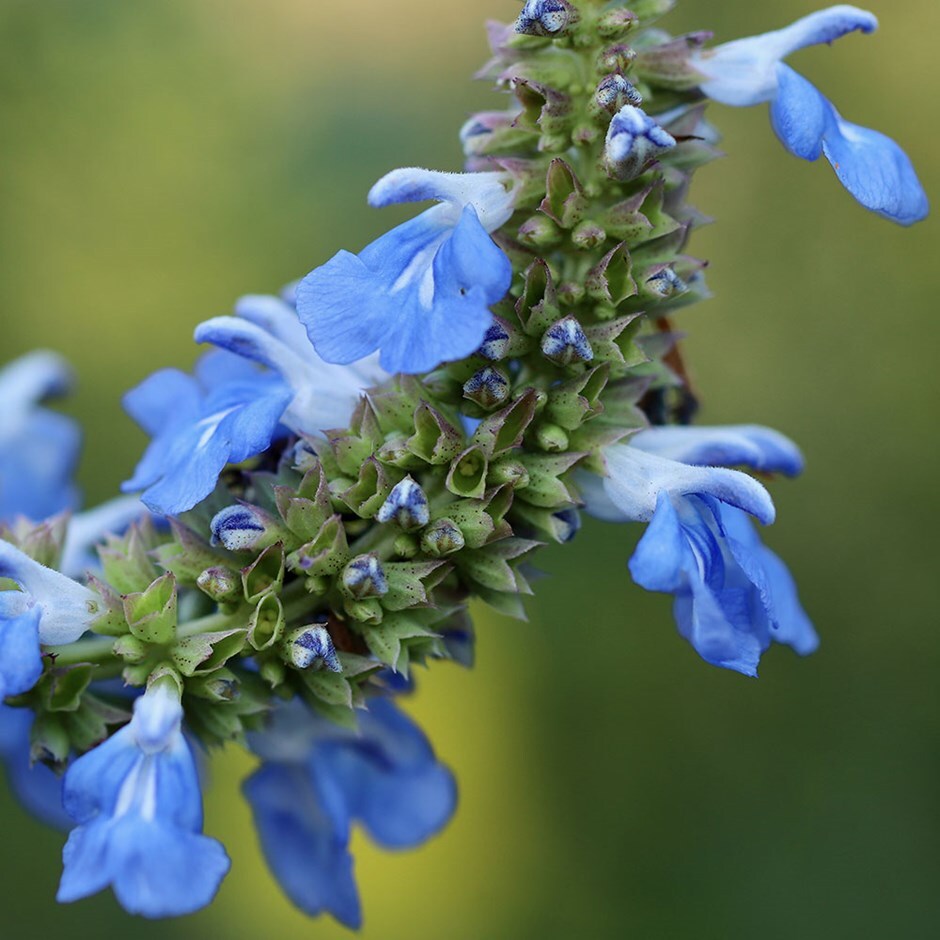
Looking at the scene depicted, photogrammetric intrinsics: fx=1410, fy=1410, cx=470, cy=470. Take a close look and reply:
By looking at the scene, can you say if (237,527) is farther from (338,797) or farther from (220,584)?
(338,797)

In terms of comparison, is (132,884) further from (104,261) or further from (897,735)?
(104,261)

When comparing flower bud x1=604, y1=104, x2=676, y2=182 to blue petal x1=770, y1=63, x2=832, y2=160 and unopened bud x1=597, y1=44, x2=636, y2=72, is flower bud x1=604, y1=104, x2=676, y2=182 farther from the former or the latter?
blue petal x1=770, y1=63, x2=832, y2=160

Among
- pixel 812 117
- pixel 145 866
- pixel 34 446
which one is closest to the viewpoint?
pixel 145 866

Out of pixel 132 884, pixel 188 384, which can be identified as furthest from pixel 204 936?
pixel 132 884

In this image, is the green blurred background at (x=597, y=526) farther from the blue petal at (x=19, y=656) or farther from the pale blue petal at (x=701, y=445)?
the blue petal at (x=19, y=656)

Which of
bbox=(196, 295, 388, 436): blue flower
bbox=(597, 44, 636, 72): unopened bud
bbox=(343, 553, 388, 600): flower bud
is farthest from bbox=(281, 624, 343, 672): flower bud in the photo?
bbox=(597, 44, 636, 72): unopened bud

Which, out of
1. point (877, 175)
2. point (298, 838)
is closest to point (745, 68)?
point (877, 175)
